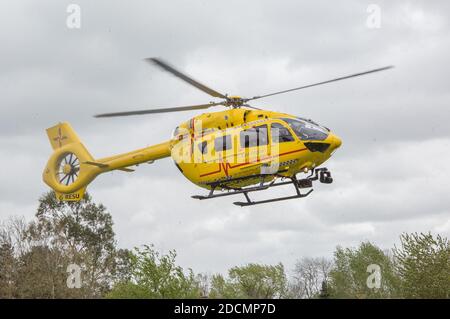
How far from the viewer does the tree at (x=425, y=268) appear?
183ft

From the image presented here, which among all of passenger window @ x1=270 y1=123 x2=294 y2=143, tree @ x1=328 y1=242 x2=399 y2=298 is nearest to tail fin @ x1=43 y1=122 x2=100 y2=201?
passenger window @ x1=270 y1=123 x2=294 y2=143

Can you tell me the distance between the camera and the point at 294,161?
30.5 metres

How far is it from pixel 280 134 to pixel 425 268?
3141cm

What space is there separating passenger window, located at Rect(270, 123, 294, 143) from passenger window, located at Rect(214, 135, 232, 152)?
1.93 metres

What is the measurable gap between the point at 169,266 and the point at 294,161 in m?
26.6

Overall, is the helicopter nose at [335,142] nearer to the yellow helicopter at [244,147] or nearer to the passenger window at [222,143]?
the yellow helicopter at [244,147]

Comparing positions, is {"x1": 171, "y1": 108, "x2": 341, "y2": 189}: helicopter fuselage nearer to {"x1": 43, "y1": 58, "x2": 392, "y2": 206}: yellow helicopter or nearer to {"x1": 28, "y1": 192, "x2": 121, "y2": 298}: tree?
{"x1": 43, "y1": 58, "x2": 392, "y2": 206}: yellow helicopter

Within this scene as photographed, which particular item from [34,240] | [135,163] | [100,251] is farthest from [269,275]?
[135,163]

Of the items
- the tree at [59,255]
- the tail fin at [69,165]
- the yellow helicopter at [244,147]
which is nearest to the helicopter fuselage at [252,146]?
the yellow helicopter at [244,147]

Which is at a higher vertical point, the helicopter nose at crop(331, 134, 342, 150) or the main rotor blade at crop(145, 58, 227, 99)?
the main rotor blade at crop(145, 58, 227, 99)

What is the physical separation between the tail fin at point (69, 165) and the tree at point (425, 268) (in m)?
27.2

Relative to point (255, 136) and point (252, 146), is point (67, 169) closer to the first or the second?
point (252, 146)

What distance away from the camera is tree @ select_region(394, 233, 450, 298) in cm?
5569
